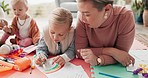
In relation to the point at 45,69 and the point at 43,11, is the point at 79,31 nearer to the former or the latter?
the point at 45,69

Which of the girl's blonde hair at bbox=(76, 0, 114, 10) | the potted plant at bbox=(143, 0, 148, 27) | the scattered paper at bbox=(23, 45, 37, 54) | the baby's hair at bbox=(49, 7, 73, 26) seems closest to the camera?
the girl's blonde hair at bbox=(76, 0, 114, 10)

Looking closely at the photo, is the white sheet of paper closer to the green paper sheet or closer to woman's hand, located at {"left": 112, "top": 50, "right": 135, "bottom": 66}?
the green paper sheet

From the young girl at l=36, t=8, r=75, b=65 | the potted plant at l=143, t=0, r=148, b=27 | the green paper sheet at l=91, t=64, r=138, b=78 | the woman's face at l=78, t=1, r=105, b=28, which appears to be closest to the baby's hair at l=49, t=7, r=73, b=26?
the young girl at l=36, t=8, r=75, b=65

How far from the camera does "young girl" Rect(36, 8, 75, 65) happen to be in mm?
912

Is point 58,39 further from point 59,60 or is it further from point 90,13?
point 90,13

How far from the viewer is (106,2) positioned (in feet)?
2.66

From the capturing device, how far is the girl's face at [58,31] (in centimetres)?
91

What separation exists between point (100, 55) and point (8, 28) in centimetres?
64

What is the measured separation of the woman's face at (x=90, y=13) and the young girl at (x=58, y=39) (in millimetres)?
113

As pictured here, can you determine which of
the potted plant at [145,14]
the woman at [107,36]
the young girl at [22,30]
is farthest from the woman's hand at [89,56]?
the potted plant at [145,14]

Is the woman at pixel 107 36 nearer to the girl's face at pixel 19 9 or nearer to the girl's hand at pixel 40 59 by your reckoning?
the girl's hand at pixel 40 59

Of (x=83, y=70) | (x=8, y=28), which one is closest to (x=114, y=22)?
(x=83, y=70)

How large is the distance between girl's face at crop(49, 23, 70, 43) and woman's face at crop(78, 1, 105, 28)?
116 millimetres

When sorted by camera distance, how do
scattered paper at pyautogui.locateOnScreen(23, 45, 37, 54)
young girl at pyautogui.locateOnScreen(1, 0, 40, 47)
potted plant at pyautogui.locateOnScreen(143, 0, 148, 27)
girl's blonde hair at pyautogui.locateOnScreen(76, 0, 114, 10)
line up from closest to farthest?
1. girl's blonde hair at pyautogui.locateOnScreen(76, 0, 114, 10)
2. scattered paper at pyautogui.locateOnScreen(23, 45, 37, 54)
3. young girl at pyautogui.locateOnScreen(1, 0, 40, 47)
4. potted plant at pyautogui.locateOnScreen(143, 0, 148, 27)
